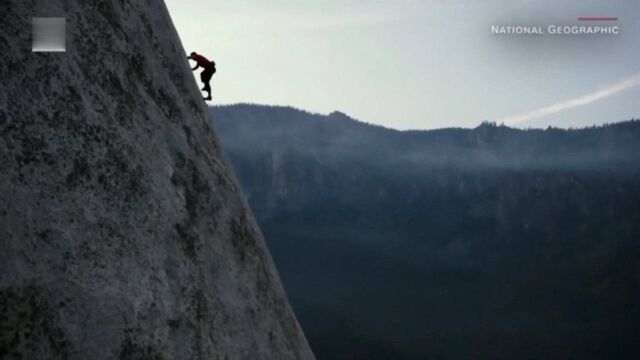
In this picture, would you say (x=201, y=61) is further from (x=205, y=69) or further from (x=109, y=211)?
(x=109, y=211)

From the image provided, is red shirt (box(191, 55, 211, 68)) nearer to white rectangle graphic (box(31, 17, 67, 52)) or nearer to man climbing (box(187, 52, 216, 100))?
man climbing (box(187, 52, 216, 100))

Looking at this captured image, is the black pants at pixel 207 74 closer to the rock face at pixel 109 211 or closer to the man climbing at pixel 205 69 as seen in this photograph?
the man climbing at pixel 205 69

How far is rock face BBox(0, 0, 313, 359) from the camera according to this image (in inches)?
107

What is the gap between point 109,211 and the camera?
3113 mm

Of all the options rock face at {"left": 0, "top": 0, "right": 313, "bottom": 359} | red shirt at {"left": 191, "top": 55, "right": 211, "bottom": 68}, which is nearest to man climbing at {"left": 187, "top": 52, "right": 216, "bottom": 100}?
red shirt at {"left": 191, "top": 55, "right": 211, "bottom": 68}

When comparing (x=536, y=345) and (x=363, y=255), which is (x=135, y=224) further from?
Result: (x=363, y=255)

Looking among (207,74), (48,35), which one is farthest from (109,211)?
(207,74)

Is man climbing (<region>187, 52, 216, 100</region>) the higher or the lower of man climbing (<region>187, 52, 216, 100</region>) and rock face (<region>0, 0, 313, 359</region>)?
the higher

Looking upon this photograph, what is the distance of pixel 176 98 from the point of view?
173 inches

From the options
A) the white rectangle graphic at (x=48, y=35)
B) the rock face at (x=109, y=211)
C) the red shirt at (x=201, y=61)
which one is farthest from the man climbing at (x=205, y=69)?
the white rectangle graphic at (x=48, y=35)

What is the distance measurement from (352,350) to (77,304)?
419 feet

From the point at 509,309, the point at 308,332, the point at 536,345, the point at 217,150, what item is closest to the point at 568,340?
the point at 536,345

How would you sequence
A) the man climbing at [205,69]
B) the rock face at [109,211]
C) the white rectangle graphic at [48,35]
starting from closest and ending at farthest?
the rock face at [109,211], the white rectangle graphic at [48,35], the man climbing at [205,69]

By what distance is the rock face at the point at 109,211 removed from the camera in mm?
2729
